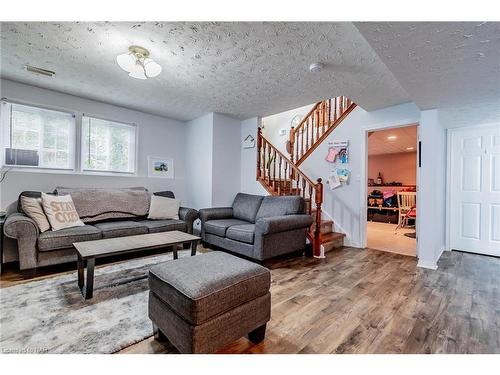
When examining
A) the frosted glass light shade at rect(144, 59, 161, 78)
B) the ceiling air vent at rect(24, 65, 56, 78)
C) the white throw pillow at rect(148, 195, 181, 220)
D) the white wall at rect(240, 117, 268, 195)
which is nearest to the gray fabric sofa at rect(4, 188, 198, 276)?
the white throw pillow at rect(148, 195, 181, 220)

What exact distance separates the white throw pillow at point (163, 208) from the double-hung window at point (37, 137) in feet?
4.30

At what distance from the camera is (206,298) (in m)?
1.17

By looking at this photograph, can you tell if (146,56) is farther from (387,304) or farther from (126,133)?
(387,304)

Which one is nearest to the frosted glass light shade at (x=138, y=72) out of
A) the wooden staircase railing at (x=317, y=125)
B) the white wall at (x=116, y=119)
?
the white wall at (x=116, y=119)

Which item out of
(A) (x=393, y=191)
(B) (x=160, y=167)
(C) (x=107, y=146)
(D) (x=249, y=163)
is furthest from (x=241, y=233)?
(A) (x=393, y=191)

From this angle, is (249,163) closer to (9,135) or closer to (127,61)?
(127,61)

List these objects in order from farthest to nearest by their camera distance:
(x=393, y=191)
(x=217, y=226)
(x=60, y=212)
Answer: (x=393, y=191), (x=217, y=226), (x=60, y=212)

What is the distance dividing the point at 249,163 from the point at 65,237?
2.97 meters

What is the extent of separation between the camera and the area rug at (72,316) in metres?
1.41

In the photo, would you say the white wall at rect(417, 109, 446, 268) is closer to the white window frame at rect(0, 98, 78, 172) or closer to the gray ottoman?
the gray ottoman

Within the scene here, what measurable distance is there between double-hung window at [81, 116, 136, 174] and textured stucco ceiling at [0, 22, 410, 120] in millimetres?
446

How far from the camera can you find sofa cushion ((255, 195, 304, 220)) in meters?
3.33

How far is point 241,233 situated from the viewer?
3068 mm

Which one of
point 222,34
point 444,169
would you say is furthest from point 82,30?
point 444,169
